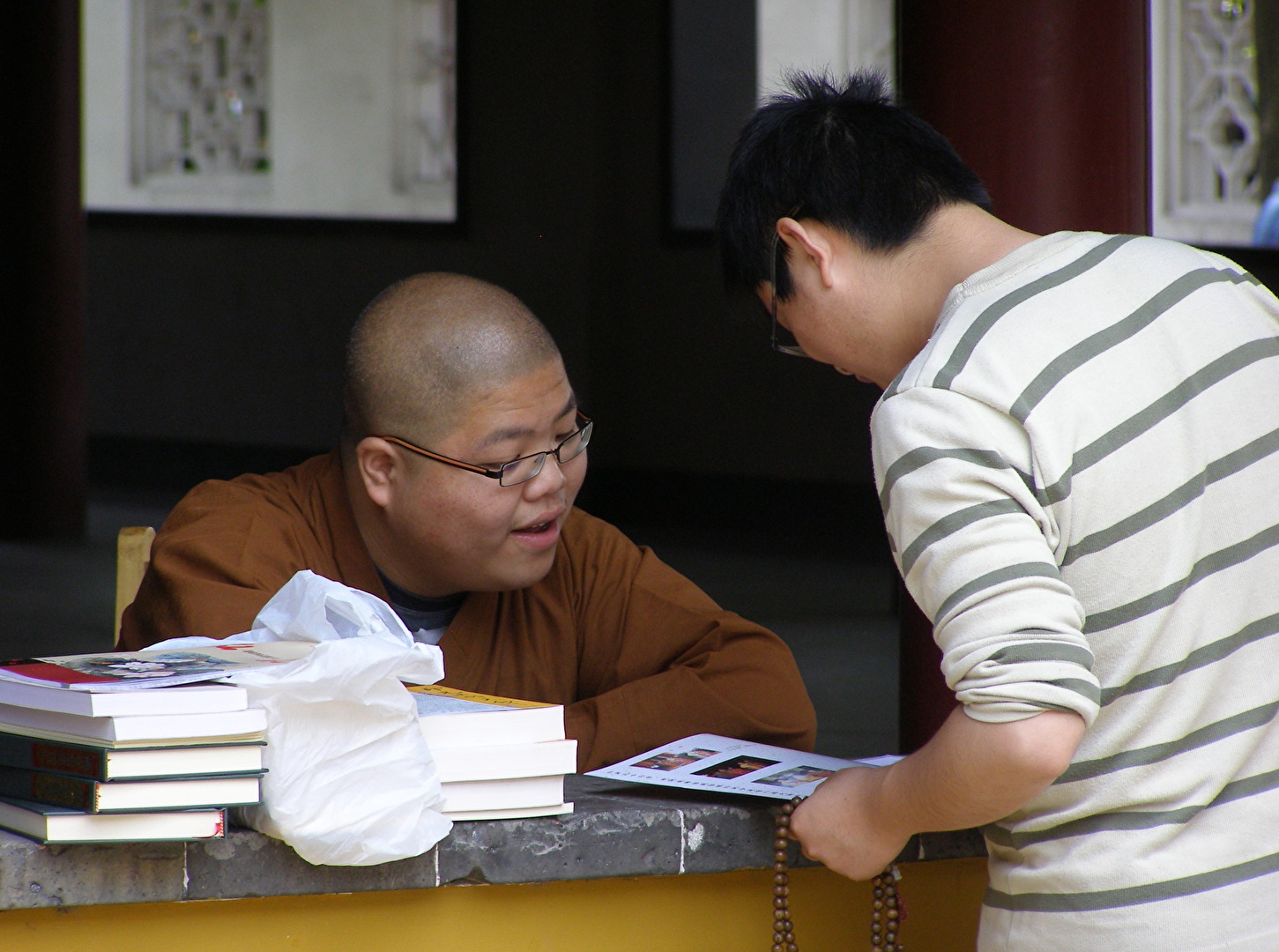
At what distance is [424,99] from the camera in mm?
8258

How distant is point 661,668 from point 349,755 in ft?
2.26

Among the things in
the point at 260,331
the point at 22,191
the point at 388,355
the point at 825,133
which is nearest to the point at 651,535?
the point at 260,331

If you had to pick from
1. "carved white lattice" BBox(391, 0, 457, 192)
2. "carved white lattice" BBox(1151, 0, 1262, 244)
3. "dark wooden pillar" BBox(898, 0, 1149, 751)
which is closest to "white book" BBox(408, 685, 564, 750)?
"dark wooden pillar" BBox(898, 0, 1149, 751)

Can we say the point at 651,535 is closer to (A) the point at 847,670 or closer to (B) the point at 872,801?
(A) the point at 847,670

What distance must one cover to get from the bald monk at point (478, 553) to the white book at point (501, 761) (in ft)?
1.27

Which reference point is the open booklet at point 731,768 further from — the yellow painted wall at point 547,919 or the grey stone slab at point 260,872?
the grey stone slab at point 260,872

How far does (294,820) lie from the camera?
1.20 metres

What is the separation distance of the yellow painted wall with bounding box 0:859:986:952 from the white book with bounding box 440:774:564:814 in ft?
0.27

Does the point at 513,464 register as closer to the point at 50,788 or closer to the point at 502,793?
the point at 502,793

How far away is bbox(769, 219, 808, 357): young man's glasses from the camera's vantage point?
1.30m

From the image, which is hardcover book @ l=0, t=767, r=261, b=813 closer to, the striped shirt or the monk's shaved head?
the striped shirt

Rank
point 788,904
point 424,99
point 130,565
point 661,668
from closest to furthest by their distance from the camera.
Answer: point 788,904 → point 661,668 → point 130,565 → point 424,99

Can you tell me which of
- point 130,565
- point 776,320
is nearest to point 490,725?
point 776,320

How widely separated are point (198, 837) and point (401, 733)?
17 cm
